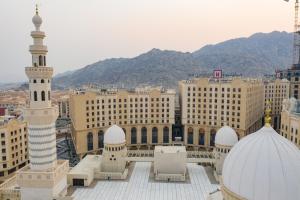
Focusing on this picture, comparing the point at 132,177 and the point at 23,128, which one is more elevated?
the point at 23,128

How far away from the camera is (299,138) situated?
5084cm

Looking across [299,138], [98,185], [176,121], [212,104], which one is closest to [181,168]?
[98,185]

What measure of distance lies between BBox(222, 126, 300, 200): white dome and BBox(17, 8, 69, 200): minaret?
24732 millimetres

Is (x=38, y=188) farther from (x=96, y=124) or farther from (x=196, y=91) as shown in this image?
(x=196, y=91)

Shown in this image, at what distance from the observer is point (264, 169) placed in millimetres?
19891

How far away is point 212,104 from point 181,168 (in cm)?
2823

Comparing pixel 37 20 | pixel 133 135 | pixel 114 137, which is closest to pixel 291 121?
pixel 114 137

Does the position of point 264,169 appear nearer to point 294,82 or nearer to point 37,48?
point 37,48

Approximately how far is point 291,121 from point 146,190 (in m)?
30.2

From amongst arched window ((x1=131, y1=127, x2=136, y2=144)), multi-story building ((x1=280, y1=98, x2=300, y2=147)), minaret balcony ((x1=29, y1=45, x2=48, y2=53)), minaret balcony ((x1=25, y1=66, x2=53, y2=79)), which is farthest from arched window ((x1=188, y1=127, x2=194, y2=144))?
minaret balcony ((x1=29, y1=45, x2=48, y2=53))

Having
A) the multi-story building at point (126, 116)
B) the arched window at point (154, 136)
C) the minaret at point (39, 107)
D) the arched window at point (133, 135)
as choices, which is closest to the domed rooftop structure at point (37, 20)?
the minaret at point (39, 107)

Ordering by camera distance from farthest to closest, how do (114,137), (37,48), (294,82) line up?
(294,82) < (114,137) < (37,48)

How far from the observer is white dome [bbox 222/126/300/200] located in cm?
1933

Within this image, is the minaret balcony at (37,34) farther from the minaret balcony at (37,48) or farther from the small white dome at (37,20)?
the minaret balcony at (37,48)
